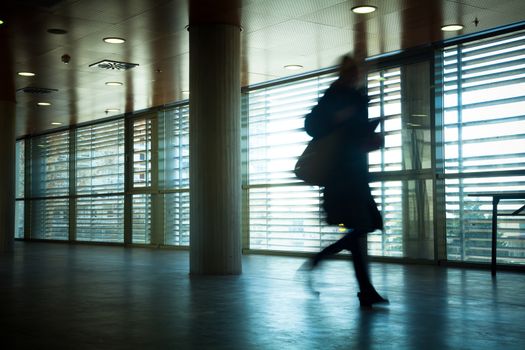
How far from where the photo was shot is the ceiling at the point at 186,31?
340 inches

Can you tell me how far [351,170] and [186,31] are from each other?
16.3 feet

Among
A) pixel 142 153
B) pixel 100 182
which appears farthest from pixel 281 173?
pixel 100 182

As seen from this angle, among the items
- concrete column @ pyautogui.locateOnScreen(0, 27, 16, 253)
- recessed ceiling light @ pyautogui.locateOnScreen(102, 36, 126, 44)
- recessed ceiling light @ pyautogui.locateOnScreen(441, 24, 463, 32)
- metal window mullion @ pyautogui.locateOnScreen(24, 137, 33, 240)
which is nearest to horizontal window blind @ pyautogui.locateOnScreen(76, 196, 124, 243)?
concrete column @ pyautogui.locateOnScreen(0, 27, 16, 253)

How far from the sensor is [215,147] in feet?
30.1

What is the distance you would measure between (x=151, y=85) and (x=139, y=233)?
207 inches

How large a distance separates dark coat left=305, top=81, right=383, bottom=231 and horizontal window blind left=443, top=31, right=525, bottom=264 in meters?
4.93

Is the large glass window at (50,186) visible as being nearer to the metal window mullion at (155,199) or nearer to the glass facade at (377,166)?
the glass facade at (377,166)

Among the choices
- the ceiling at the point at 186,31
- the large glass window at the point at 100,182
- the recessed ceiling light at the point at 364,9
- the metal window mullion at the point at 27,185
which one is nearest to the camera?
the ceiling at the point at 186,31

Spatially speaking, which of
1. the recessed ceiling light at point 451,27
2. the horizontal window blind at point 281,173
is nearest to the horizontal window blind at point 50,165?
the horizontal window blind at point 281,173

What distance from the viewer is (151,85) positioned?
45.5ft

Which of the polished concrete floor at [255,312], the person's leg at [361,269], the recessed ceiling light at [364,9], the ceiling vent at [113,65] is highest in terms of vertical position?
the recessed ceiling light at [364,9]

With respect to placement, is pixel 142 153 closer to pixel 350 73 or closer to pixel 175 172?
pixel 175 172

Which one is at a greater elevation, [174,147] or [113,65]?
[113,65]

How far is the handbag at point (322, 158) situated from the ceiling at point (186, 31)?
3315 mm
